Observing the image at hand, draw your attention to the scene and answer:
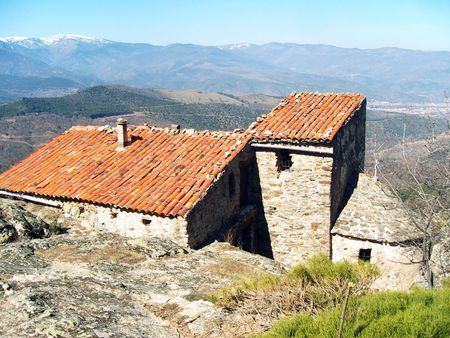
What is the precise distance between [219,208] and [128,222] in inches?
101

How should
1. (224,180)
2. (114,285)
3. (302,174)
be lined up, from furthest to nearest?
(302,174) < (224,180) < (114,285)

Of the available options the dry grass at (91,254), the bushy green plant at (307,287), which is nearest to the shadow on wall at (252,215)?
the dry grass at (91,254)

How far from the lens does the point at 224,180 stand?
509 inches

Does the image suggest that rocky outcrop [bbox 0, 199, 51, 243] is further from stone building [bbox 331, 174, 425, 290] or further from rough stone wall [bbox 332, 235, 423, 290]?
rough stone wall [bbox 332, 235, 423, 290]

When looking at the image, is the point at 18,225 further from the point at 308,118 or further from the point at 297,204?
the point at 308,118

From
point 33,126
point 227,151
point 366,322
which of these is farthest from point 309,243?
point 33,126

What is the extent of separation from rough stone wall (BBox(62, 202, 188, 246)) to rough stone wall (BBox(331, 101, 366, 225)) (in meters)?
5.33

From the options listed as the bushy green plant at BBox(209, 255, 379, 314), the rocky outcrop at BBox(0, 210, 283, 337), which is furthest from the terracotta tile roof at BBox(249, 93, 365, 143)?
the bushy green plant at BBox(209, 255, 379, 314)

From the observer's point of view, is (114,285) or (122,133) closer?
(114,285)

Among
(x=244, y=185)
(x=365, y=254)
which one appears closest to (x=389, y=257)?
(x=365, y=254)

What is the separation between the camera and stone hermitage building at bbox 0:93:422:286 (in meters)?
12.2

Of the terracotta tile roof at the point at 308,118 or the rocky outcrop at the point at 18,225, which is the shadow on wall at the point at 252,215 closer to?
the terracotta tile roof at the point at 308,118

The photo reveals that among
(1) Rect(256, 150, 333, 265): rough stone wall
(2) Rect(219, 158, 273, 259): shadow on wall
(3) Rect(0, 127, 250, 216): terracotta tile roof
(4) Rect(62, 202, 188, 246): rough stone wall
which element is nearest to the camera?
(4) Rect(62, 202, 188, 246): rough stone wall

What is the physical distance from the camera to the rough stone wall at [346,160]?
14.1 meters
